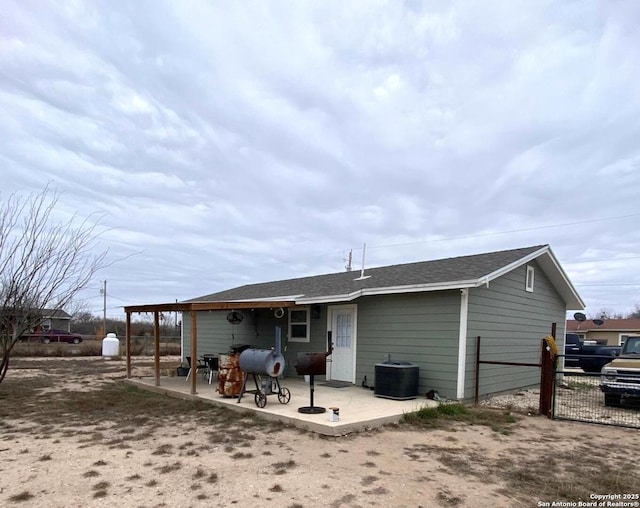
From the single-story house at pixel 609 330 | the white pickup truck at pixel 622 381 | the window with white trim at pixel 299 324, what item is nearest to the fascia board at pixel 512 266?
the white pickup truck at pixel 622 381

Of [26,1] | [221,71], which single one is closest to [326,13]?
[221,71]

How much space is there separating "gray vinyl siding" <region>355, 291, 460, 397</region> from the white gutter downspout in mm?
80

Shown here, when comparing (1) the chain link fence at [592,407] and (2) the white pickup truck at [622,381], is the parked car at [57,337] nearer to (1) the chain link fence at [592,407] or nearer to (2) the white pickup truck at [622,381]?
(1) the chain link fence at [592,407]

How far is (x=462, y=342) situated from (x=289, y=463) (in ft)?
15.5

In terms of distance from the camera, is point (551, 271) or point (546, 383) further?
point (551, 271)

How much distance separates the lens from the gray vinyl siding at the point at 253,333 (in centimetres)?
1156

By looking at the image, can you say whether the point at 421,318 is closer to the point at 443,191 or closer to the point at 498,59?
the point at 498,59

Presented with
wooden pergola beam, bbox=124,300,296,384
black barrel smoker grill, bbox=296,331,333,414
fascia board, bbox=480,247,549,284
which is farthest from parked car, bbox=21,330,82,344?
fascia board, bbox=480,247,549,284

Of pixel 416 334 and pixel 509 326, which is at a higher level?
pixel 509 326

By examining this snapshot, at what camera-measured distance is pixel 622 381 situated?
332 inches

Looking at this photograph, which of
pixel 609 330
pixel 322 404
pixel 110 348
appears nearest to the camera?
pixel 322 404

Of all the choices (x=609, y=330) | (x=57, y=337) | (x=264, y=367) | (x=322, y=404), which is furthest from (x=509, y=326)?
(x=57, y=337)

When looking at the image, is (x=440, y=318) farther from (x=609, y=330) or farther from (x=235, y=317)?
(x=609, y=330)

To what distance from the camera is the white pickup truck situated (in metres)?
8.24
